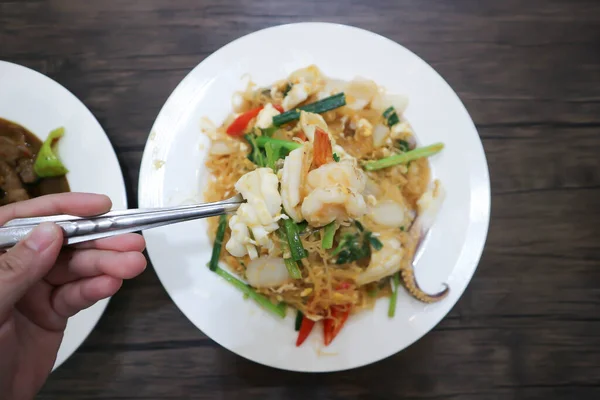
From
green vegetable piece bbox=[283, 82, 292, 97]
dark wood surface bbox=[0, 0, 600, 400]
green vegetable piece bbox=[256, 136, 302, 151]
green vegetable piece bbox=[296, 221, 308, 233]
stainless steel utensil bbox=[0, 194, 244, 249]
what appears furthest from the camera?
dark wood surface bbox=[0, 0, 600, 400]

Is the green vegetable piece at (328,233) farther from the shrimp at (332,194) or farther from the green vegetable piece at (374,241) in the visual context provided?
the green vegetable piece at (374,241)

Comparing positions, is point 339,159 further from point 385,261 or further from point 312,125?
point 385,261

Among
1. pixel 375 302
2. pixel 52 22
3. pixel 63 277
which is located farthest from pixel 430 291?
pixel 52 22

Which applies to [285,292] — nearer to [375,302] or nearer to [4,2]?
[375,302]

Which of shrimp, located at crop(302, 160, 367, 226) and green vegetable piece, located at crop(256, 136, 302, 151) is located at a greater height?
shrimp, located at crop(302, 160, 367, 226)

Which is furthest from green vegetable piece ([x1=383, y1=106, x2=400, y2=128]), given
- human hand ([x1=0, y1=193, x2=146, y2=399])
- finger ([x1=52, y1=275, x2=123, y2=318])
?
finger ([x1=52, y1=275, x2=123, y2=318])

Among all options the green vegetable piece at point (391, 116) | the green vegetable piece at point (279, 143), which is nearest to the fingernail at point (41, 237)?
the green vegetable piece at point (279, 143)

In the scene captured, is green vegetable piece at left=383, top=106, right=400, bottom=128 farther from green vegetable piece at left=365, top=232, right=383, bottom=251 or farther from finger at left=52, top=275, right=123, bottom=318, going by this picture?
finger at left=52, top=275, right=123, bottom=318
